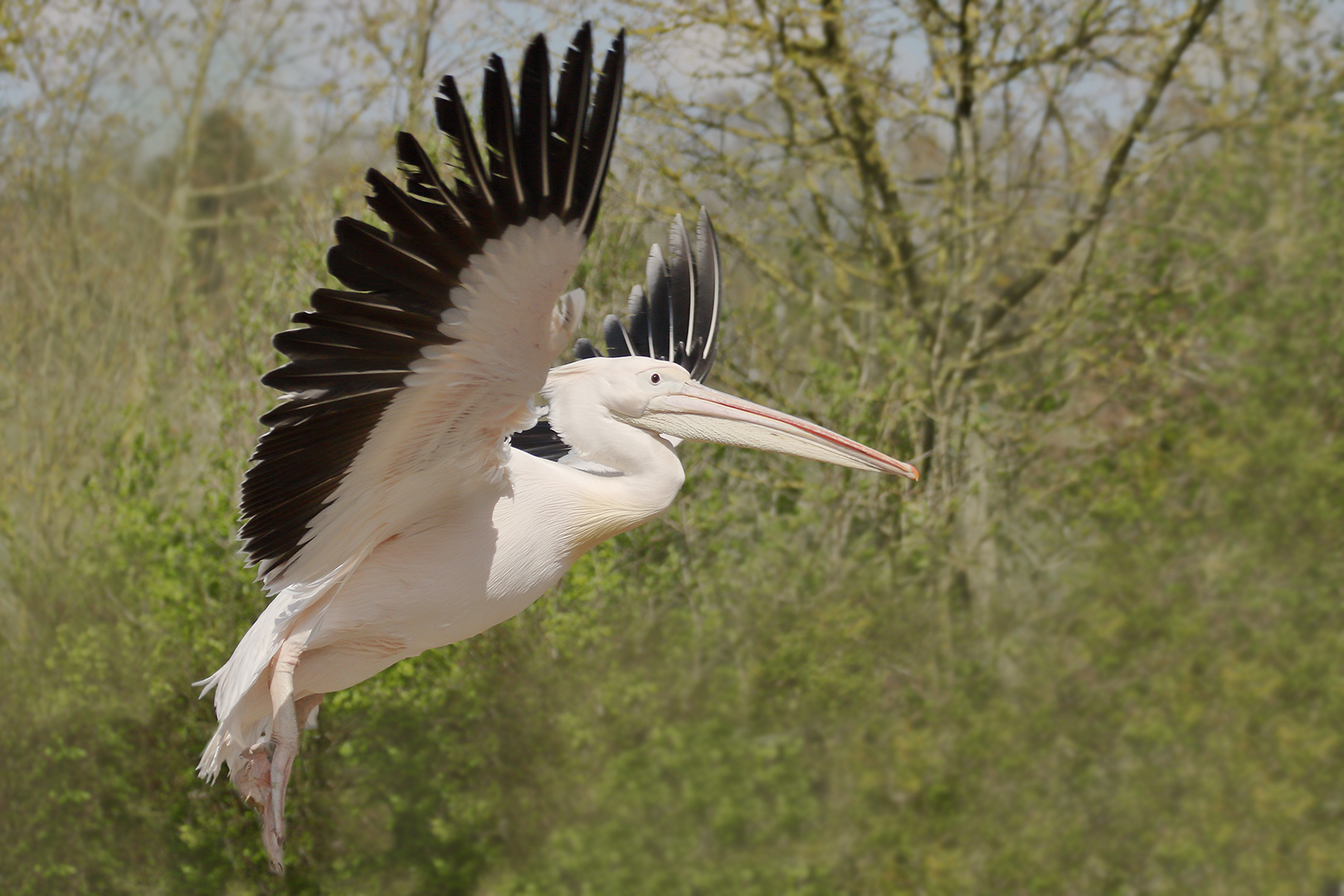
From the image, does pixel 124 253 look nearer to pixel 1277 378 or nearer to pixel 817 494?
pixel 817 494

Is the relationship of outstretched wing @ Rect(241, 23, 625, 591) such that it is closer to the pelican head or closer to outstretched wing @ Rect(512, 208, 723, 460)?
the pelican head

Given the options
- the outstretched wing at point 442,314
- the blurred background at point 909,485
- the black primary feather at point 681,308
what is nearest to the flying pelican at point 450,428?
the outstretched wing at point 442,314

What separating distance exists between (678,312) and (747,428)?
996 mm

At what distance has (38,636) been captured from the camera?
6.82m

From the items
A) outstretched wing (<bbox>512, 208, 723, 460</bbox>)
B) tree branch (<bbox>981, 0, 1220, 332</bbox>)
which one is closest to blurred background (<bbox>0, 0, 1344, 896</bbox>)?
tree branch (<bbox>981, 0, 1220, 332</bbox>)

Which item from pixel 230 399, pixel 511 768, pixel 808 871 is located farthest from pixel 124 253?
pixel 808 871

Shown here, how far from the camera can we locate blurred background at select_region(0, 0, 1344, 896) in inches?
280

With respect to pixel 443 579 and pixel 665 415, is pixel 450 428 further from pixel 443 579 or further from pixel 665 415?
pixel 665 415

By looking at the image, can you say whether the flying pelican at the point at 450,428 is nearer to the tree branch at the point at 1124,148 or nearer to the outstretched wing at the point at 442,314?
the outstretched wing at the point at 442,314

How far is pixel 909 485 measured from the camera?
7742 mm

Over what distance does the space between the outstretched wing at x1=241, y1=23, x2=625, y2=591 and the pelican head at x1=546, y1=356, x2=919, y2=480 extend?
49 centimetres

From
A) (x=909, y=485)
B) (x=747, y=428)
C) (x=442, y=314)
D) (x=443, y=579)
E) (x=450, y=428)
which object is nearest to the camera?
(x=442, y=314)

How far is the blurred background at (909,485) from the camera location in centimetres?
711

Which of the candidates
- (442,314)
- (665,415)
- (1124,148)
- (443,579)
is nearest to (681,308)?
(665,415)
